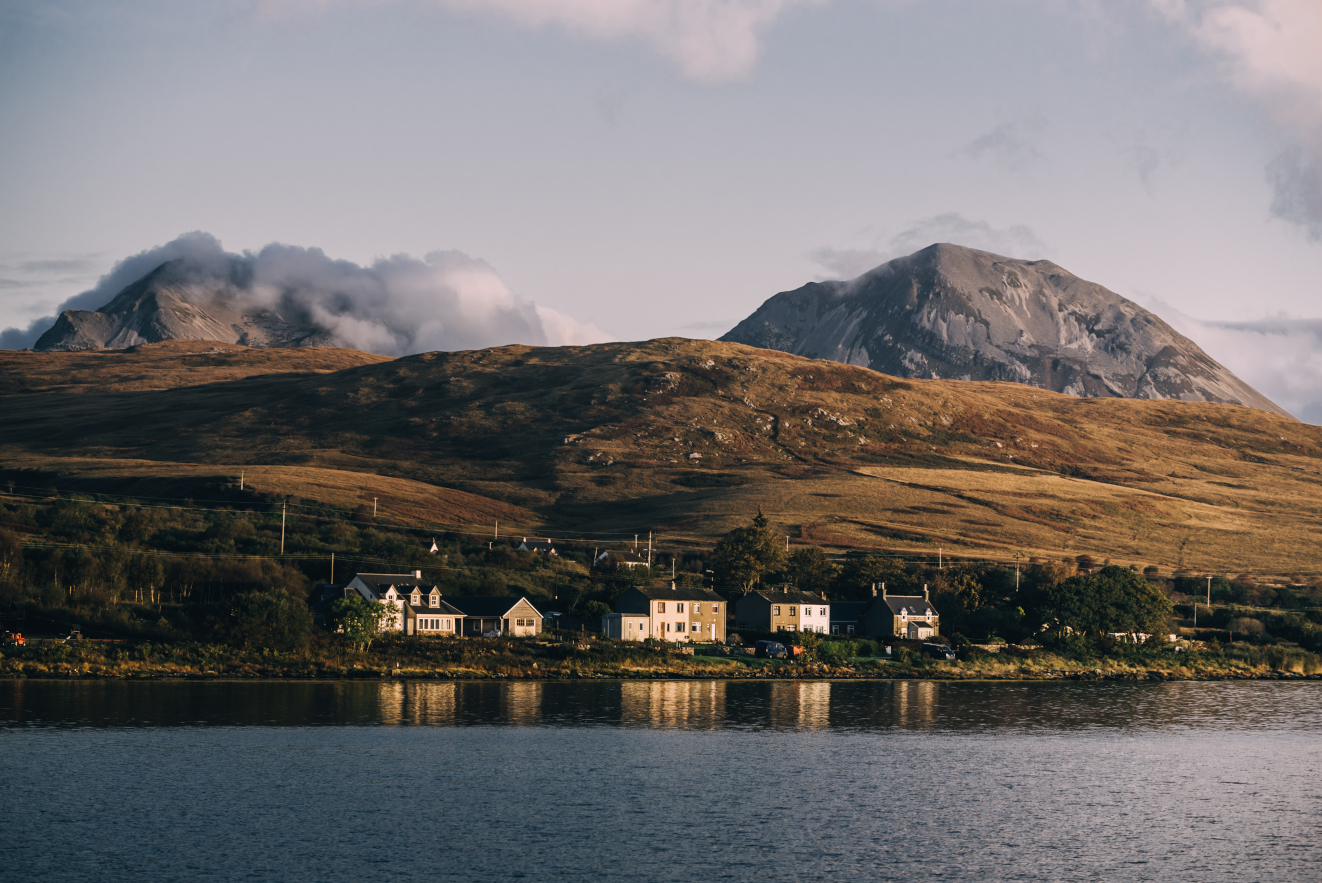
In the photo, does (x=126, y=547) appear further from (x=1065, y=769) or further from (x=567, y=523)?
(x=567, y=523)

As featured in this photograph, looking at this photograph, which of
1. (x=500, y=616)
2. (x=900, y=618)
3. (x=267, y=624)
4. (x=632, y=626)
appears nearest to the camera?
(x=267, y=624)

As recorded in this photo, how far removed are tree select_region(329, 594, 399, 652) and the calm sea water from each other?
1010 centimetres

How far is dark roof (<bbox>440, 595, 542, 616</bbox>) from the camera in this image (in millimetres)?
99688

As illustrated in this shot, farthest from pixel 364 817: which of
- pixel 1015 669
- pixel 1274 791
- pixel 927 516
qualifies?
pixel 927 516

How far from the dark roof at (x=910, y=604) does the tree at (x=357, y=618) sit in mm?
45885

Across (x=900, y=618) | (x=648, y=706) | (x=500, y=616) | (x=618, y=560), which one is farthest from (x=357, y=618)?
(x=618, y=560)

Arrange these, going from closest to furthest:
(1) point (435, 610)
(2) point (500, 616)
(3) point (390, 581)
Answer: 1. (1) point (435, 610)
2. (3) point (390, 581)
3. (2) point (500, 616)

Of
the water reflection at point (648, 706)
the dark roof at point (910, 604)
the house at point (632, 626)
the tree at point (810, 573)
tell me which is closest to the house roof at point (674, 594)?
the house at point (632, 626)

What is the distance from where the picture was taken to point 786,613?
110 meters

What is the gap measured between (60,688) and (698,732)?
1450 inches

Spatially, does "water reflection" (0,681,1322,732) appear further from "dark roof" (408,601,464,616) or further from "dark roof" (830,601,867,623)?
"dark roof" (830,601,867,623)

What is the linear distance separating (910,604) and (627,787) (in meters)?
69.0

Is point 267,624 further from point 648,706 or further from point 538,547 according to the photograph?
point 538,547

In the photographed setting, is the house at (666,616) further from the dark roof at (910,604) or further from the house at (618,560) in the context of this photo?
the house at (618,560)
